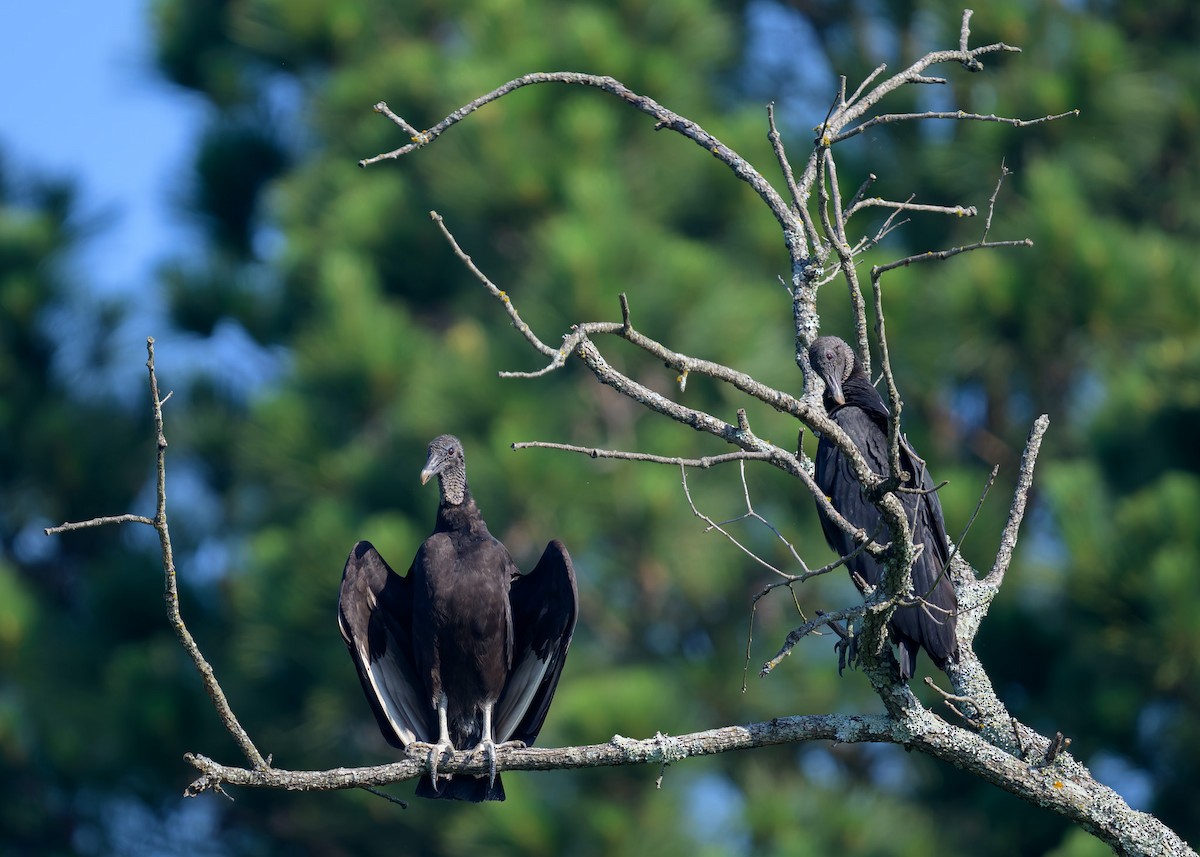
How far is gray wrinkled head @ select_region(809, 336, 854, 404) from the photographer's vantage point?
416 cm

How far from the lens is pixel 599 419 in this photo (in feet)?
32.1

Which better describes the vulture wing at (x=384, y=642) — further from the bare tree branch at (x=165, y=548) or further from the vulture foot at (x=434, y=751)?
the bare tree branch at (x=165, y=548)

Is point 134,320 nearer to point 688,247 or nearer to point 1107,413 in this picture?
point 688,247

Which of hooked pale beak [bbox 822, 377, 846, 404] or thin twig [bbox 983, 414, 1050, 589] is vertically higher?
hooked pale beak [bbox 822, 377, 846, 404]

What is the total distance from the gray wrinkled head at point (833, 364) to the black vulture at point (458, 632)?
2.65 ft

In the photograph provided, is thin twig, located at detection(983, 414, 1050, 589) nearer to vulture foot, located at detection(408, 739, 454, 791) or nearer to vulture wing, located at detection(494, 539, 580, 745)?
vulture wing, located at detection(494, 539, 580, 745)

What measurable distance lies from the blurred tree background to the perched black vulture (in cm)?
359

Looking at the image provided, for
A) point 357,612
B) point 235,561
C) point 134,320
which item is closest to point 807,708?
point 235,561

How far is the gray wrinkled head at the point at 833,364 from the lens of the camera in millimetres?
4164

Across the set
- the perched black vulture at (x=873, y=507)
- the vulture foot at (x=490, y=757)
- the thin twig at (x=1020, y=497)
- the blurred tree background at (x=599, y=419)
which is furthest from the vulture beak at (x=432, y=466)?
the blurred tree background at (x=599, y=419)

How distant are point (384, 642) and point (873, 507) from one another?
4.58 feet

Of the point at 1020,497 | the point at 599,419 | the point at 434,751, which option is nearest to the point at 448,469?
the point at 434,751

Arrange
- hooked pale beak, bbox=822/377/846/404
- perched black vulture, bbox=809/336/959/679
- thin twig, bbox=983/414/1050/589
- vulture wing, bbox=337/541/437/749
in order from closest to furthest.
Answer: thin twig, bbox=983/414/1050/589, perched black vulture, bbox=809/336/959/679, hooked pale beak, bbox=822/377/846/404, vulture wing, bbox=337/541/437/749

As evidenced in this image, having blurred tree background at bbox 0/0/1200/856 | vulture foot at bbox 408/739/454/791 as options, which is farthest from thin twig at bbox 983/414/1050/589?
blurred tree background at bbox 0/0/1200/856
